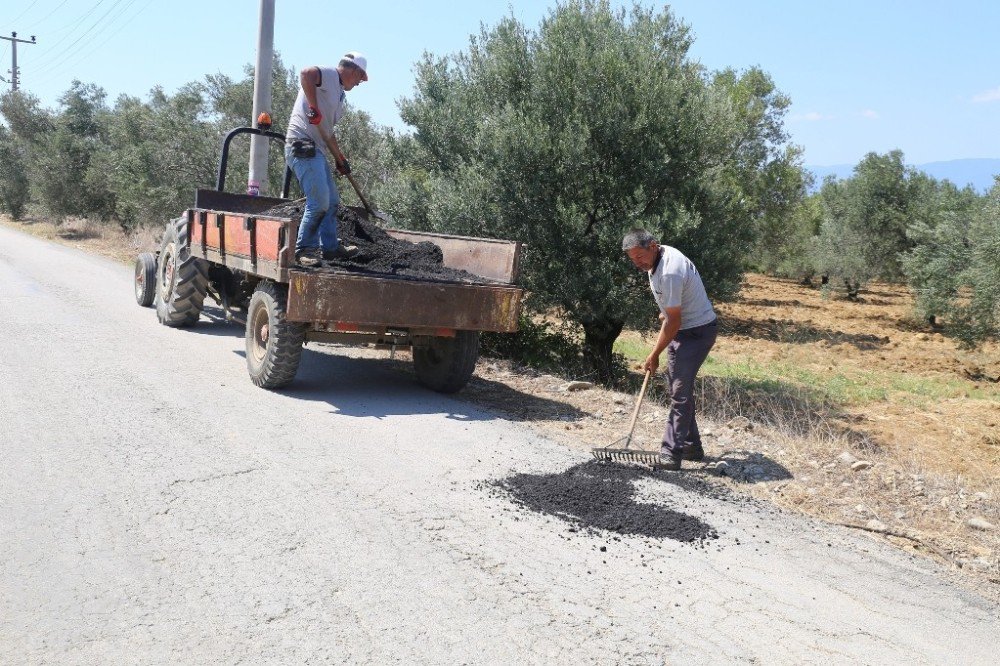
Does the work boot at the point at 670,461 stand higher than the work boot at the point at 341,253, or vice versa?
the work boot at the point at 341,253

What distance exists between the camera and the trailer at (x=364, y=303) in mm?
6852

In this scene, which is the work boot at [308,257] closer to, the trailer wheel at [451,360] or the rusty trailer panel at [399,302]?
the rusty trailer panel at [399,302]

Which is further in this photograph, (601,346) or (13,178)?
(13,178)

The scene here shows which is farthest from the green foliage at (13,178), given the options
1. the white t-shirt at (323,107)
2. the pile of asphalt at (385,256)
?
the white t-shirt at (323,107)

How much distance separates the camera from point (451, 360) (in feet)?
25.7

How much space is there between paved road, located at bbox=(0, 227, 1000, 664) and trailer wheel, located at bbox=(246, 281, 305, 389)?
2.48 ft

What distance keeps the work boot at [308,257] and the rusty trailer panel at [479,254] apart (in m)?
1.42

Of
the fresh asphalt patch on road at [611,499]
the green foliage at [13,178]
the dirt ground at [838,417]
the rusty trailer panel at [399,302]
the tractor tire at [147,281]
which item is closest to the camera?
the fresh asphalt patch on road at [611,499]

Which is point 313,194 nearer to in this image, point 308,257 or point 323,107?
point 308,257

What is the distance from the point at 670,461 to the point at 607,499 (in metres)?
0.95

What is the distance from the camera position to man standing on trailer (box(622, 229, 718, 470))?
5754 mm

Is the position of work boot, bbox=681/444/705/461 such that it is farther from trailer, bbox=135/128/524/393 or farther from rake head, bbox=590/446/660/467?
trailer, bbox=135/128/524/393

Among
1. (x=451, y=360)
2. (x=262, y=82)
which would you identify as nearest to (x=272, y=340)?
(x=451, y=360)

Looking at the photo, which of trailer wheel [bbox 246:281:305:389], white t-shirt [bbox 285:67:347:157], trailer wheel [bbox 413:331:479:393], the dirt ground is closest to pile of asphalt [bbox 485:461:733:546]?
the dirt ground
